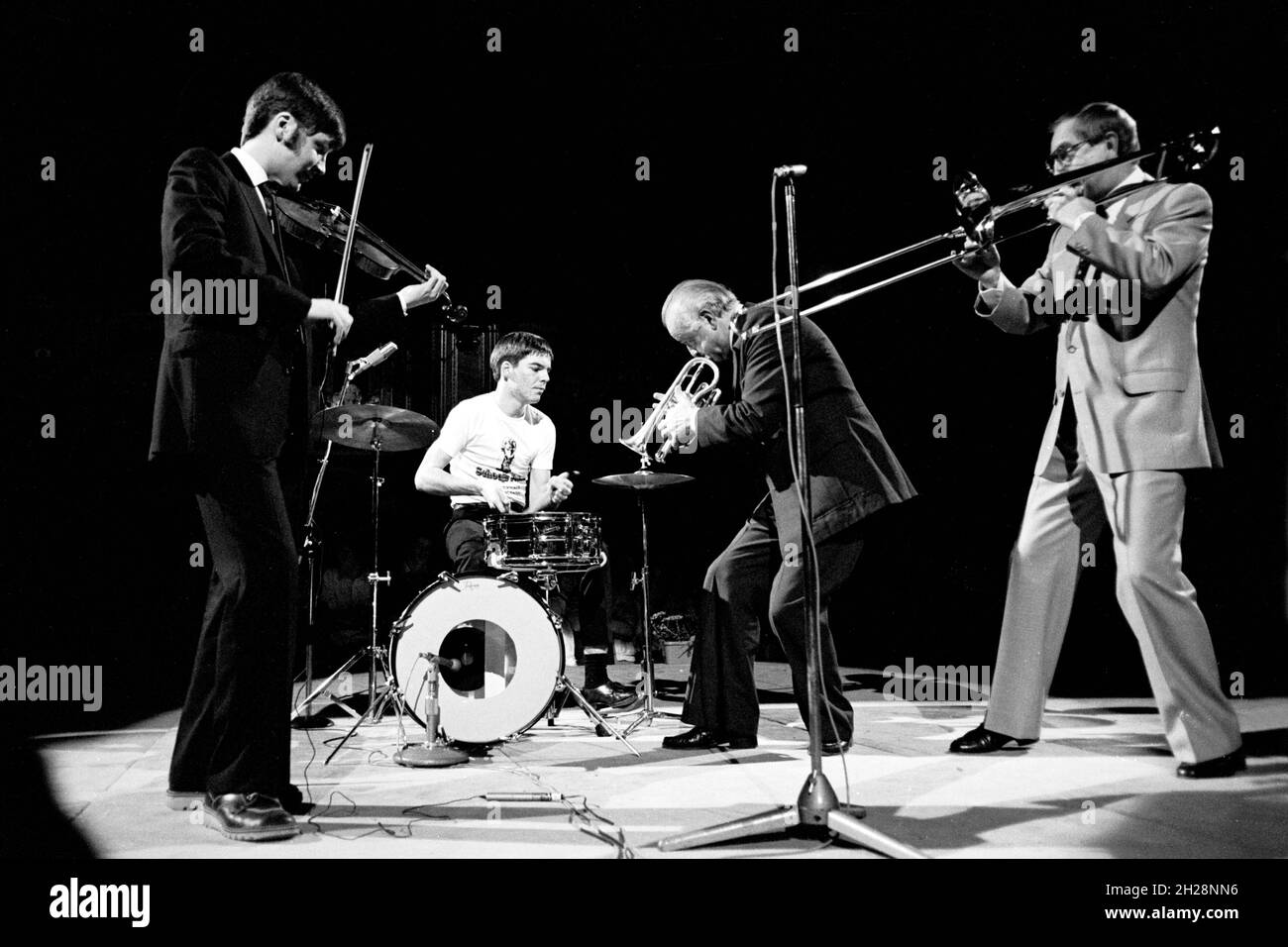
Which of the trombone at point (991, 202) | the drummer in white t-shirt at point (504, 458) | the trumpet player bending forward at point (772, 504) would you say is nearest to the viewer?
the trombone at point (991, 202)

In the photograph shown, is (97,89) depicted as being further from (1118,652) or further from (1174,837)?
(1118,652)

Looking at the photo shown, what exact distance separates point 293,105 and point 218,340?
0.72 meters

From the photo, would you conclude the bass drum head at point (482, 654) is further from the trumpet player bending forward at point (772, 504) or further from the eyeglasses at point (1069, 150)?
the eyeglasses at point (1069, 150)

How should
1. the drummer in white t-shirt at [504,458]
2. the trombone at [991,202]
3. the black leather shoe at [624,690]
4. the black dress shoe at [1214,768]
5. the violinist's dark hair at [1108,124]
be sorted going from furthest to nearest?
the black leather shoe at [624,690] → the drummer in white t-shirt at [504,458] → the violinist's dark hair at [1108,124] → the black dress shoe at [1214,768] → the trombone at [991,202]

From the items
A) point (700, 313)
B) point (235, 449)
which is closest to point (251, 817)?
point (235, 449)

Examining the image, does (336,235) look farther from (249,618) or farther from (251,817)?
(251,817)

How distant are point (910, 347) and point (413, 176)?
3.29 metres

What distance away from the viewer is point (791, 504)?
3.71 meters

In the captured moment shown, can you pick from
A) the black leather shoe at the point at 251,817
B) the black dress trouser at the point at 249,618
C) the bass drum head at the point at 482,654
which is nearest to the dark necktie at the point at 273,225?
the black dress trouser at the point at 249,618

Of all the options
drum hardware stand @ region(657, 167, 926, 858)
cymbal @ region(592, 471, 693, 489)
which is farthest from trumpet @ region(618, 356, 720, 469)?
drum hardware stand @ region(657, 167, 926, 858)

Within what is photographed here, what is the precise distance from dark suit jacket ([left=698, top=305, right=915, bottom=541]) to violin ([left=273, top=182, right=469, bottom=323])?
1.24m

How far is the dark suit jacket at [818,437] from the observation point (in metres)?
3.68

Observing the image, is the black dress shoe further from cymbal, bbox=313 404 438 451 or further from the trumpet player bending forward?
cymbal, bbox=313 404 438 451
